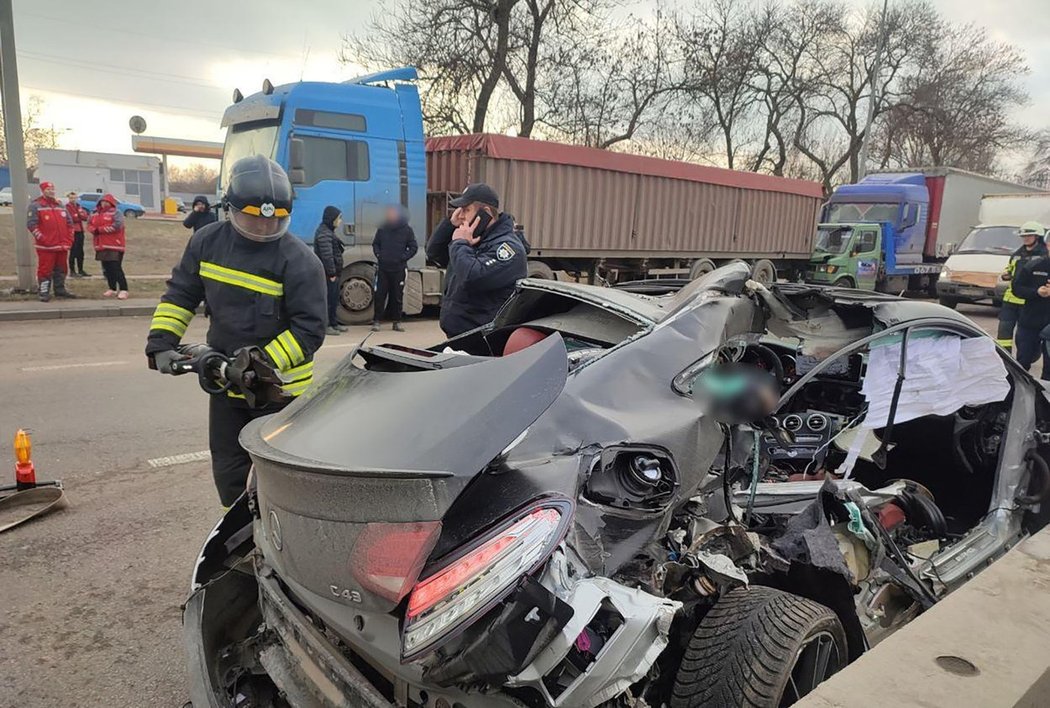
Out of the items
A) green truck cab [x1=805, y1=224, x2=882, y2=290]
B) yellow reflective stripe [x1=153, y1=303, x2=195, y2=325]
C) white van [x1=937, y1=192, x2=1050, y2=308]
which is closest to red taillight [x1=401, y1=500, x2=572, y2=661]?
yellow reflective stripe [x1=153, y1=303, x2=195, y2=325]

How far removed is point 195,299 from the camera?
10.8 feet

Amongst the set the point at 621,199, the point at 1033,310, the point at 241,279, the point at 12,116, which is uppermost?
the point at 12,116

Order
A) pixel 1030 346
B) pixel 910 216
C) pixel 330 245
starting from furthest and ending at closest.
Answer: pixel 910 216
pixel 330 245
pixel 1030 346

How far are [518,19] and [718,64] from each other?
11591 millimetres

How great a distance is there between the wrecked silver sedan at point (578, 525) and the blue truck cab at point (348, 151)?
810cm

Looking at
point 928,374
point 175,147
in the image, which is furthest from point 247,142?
point 175,147

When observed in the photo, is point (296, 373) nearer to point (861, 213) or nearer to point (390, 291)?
point (390, 291)

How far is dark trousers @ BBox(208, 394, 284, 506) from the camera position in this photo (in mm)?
3154

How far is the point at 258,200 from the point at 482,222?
64.3 inches

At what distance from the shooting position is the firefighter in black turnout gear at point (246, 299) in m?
3.10

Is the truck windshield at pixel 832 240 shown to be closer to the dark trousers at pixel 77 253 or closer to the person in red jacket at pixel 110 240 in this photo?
the person in red jacket at pixel 110 240

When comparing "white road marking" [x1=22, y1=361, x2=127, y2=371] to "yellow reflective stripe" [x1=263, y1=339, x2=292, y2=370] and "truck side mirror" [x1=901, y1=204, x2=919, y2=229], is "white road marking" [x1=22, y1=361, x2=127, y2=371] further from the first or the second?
"truck side mirror" [x1=901, y1=204, x2=919, y2=229]

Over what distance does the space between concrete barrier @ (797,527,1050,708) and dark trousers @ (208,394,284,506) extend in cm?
242

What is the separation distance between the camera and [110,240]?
1265cm
